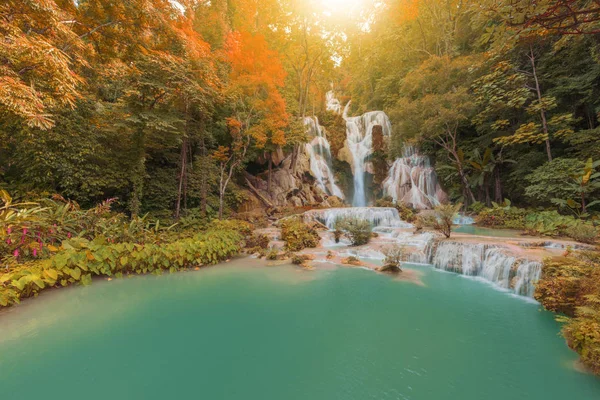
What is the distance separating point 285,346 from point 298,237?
618 centimetres

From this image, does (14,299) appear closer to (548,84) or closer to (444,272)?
(444,272)

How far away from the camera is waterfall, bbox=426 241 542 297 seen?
500 cm

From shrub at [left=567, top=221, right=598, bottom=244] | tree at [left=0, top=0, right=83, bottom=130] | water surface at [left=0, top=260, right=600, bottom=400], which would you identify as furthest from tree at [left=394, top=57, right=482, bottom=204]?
tree at [left=0, top=0, right=83, bottom=130]

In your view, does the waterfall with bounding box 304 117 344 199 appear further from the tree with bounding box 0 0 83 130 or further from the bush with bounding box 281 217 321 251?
the tree with bounding box 0 0 83 130

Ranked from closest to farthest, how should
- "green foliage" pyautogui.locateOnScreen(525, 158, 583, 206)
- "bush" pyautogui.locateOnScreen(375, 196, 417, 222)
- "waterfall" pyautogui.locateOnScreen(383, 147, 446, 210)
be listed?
"green foliage" pyautogui.locateOnScreen(525, 158, 583, 206)
"bush" pyautogui.locateOnScreen(375, 196, 417, 222)
"waterfall" pyautogui.locateOnScreen(383, 147, 446, 210)

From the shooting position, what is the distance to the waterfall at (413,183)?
1652 centimetres

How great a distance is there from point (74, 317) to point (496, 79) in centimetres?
1683

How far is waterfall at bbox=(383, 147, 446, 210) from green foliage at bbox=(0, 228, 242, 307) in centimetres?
1252

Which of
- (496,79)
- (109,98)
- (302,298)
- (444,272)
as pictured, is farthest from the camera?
(109,98)

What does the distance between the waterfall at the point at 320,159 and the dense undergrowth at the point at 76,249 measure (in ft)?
39.6

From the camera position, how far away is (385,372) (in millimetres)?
2752

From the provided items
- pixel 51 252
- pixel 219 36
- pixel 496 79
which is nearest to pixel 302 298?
pixel 51 252

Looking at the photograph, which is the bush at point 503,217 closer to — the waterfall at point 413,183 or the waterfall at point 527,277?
the waterfall at point 413,183

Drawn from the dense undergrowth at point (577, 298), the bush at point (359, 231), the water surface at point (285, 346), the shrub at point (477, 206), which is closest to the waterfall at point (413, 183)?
the shrub at point (477, 206)
